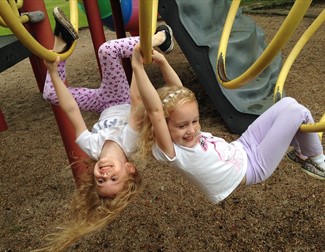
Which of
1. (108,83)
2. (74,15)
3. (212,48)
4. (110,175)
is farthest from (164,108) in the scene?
(212,48)

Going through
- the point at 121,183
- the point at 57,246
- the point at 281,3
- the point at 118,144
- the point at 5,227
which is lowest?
the point at 281,3

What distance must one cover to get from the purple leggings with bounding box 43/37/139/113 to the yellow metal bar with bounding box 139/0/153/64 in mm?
433

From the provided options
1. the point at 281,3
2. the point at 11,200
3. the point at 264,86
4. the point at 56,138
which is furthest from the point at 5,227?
the point at 281,3

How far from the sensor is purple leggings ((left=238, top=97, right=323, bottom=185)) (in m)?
1.44

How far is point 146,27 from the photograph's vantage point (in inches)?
42.4

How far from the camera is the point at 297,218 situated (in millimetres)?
2271

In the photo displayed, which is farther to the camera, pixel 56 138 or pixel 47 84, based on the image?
pixel 56 138

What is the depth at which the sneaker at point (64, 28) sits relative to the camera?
1.46m

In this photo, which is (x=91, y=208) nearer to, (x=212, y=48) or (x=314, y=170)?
Answer: (x=314, y=170)

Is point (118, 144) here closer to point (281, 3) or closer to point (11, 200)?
point (11, 200)

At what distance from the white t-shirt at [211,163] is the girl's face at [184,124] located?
0.03 metres

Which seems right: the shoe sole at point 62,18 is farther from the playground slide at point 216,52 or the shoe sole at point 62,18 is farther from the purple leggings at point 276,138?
the playground slide at point 216,52

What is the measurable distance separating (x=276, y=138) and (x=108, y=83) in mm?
690

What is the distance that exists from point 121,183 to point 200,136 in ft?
1.08
